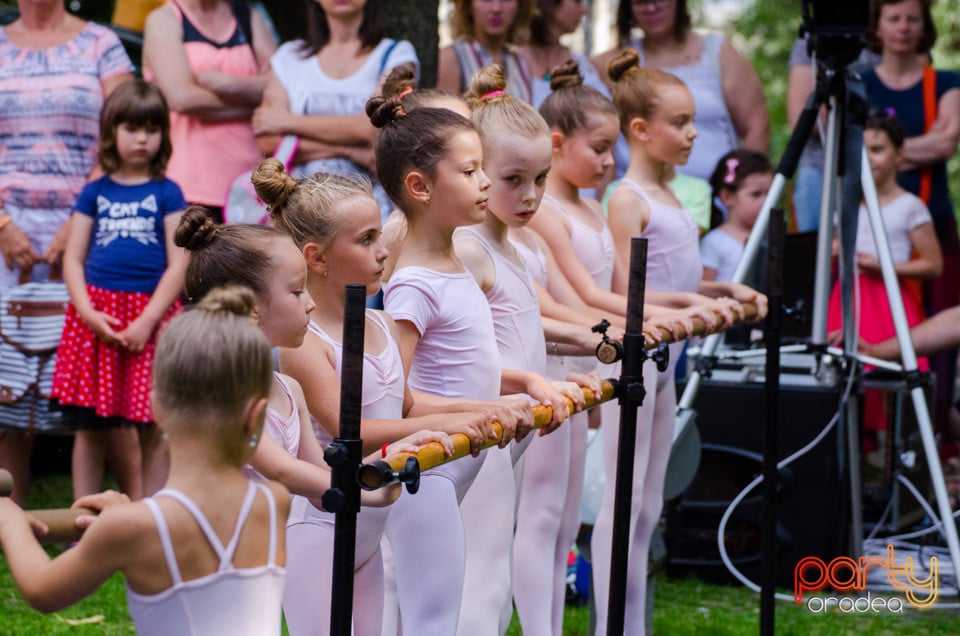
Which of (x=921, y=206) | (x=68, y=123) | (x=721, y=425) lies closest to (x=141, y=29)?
(x=68, y=123)

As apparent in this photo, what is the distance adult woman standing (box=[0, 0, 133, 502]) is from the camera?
17.5 ft

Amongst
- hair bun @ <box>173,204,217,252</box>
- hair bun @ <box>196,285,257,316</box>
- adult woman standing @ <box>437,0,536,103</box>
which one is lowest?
hair bun @ <box>196,285,257,316</box>

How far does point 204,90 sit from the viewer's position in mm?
5598

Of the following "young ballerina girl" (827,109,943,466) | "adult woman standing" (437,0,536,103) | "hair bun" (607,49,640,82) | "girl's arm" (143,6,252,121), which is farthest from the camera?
"young ballerina girl" (827,109,943,466)

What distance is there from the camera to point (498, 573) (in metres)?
3.34

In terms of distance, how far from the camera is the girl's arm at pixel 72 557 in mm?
1903

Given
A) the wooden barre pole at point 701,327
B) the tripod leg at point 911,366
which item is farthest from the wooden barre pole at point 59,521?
the tripod leg at point 911,366

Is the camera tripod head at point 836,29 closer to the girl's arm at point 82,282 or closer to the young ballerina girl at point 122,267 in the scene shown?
the young ballerina girl at point 122,267

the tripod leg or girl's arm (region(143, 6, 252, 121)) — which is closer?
the tripod leg

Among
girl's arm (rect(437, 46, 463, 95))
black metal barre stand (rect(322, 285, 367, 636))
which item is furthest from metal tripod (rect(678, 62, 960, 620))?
black metal barre stand (rect(322, 285, 367, 636))

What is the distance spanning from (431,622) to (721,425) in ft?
8.91

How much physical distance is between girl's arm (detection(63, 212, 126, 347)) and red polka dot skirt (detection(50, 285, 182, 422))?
1.7 inches

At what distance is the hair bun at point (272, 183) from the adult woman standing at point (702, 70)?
361 cm

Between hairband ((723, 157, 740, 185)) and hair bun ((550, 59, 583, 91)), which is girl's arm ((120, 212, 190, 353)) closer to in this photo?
hair bun ((550, 59, 583, 91))
